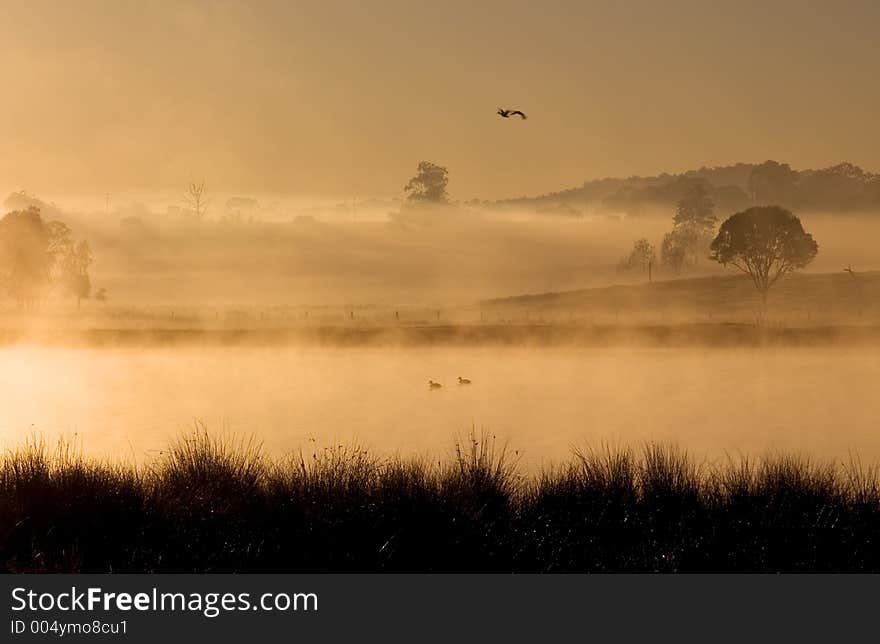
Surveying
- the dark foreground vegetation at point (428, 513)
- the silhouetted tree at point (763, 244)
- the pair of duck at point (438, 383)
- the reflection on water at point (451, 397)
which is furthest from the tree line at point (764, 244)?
the dark foreground vegetation at point (428, 513)

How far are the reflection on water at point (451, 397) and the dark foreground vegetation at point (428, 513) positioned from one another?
5.64 ft

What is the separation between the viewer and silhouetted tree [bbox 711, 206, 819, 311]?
8062 cm

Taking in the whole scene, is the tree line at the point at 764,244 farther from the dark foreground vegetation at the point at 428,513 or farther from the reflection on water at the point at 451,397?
the dark foreground vegetation at the point at 428,513

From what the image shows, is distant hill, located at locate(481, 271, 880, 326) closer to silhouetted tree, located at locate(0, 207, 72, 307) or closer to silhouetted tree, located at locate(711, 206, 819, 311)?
silhouetted tree, located at locate(711, 206, 819, 311)

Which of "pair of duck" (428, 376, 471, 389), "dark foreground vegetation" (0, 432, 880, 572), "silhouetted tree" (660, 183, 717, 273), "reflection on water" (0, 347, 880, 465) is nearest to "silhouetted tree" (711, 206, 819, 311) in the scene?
"reflection on water" (0, 347, 880, 465)

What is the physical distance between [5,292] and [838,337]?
5550 cm

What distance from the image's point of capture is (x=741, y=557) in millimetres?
13547

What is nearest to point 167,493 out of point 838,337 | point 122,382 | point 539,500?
point 539,500

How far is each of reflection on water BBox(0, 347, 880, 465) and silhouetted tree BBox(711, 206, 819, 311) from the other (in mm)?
17282

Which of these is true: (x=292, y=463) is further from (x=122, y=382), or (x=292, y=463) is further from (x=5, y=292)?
(x=5, y=292)

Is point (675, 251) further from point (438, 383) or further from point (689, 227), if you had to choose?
point (438, 383)

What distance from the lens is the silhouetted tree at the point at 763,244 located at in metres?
80.6

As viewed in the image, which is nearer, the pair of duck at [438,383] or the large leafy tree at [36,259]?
the pair of duck at [438,383]

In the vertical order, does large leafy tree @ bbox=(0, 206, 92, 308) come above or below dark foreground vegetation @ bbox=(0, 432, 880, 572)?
above
